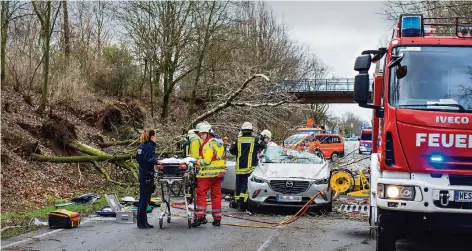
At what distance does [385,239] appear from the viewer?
7.21 meters

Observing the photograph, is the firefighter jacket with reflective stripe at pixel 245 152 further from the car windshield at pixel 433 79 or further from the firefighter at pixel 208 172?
the car windshield at pixel 433 79

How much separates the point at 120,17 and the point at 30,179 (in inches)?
572

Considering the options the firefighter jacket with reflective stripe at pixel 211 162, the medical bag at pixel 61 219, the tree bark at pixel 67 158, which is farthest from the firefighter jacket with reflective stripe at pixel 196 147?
the tree bark at pixel 67 158

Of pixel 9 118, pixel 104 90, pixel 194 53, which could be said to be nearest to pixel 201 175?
pixel 9 118

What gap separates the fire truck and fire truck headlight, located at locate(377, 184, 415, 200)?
11mm

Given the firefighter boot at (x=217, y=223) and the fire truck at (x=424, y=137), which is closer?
the fire truck at (x=424, y=137)

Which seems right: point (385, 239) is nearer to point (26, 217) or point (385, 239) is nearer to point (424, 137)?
point (424, 137)

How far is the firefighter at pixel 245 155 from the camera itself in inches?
500

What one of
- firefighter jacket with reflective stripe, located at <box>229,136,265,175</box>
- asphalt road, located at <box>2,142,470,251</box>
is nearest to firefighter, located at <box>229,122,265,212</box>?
firefighter jacket with reflective stripe, located at <box>229,136,265,175</box>

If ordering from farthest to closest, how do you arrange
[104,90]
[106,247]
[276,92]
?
[104,90], [276,92], [106,247]

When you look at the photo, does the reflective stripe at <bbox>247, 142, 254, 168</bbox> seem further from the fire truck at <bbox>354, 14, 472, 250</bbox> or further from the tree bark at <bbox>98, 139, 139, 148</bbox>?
the tree bark at <bbox>98, 139, 139, 148</bbox>

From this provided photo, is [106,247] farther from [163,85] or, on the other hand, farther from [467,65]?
[163,85]

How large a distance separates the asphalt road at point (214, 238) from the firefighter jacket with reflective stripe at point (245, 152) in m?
1.71

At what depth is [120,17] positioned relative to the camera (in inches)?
1137
